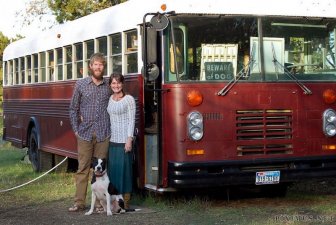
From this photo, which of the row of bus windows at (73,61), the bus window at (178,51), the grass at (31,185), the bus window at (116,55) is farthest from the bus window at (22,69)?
the bus window at (178,51)

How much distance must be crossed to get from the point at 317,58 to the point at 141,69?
227cm

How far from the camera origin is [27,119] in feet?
48.1

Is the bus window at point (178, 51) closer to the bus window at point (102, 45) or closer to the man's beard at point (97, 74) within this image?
the man's beard at point (97, 74)

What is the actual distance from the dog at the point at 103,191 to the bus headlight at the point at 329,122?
274 cm

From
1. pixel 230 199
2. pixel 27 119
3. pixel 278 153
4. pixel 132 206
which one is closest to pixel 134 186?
pixel 132 206

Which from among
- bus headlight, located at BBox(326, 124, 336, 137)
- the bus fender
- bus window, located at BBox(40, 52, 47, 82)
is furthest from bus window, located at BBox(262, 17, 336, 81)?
the bus fender

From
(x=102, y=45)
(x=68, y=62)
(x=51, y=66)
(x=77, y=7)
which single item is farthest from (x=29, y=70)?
(x=77, y=7)

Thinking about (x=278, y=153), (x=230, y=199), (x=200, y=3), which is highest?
(x=200, y=3)

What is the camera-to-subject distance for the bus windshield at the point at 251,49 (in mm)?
8398

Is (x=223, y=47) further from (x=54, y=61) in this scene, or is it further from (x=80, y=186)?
(x=54, y=61)

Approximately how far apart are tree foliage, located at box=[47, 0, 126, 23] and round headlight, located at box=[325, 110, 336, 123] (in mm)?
16644

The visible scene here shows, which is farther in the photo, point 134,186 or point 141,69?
point 134,186

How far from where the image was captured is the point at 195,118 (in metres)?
8.30

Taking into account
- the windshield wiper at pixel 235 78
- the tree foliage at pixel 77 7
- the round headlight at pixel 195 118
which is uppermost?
the tree foliage at pixel 77 7
